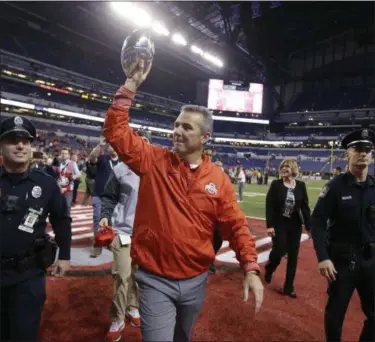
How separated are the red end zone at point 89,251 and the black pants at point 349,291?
3.43 meters

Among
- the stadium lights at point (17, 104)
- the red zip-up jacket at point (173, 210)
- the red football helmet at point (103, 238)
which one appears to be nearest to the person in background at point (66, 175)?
the red football helmet at point (103, 238)

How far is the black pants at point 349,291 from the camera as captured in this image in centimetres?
285

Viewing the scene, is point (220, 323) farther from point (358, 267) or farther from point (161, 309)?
point (161, 309)

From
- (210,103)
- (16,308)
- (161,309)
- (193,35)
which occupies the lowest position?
(16,308)

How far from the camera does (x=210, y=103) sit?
47.1m

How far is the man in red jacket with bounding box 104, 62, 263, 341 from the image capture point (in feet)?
6.64

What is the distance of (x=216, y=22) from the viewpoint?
121 ft

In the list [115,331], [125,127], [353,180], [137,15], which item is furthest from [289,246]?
[137,15]

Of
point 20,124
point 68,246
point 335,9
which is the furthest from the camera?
point 335,9

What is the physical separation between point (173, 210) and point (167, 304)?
608mm

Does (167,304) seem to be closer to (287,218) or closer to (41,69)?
(287,218)

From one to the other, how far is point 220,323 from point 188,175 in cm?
250

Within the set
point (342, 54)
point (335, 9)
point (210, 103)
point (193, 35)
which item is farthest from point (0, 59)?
point (342, 54)

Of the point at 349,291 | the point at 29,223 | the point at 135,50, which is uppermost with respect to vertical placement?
the point at 135,50
